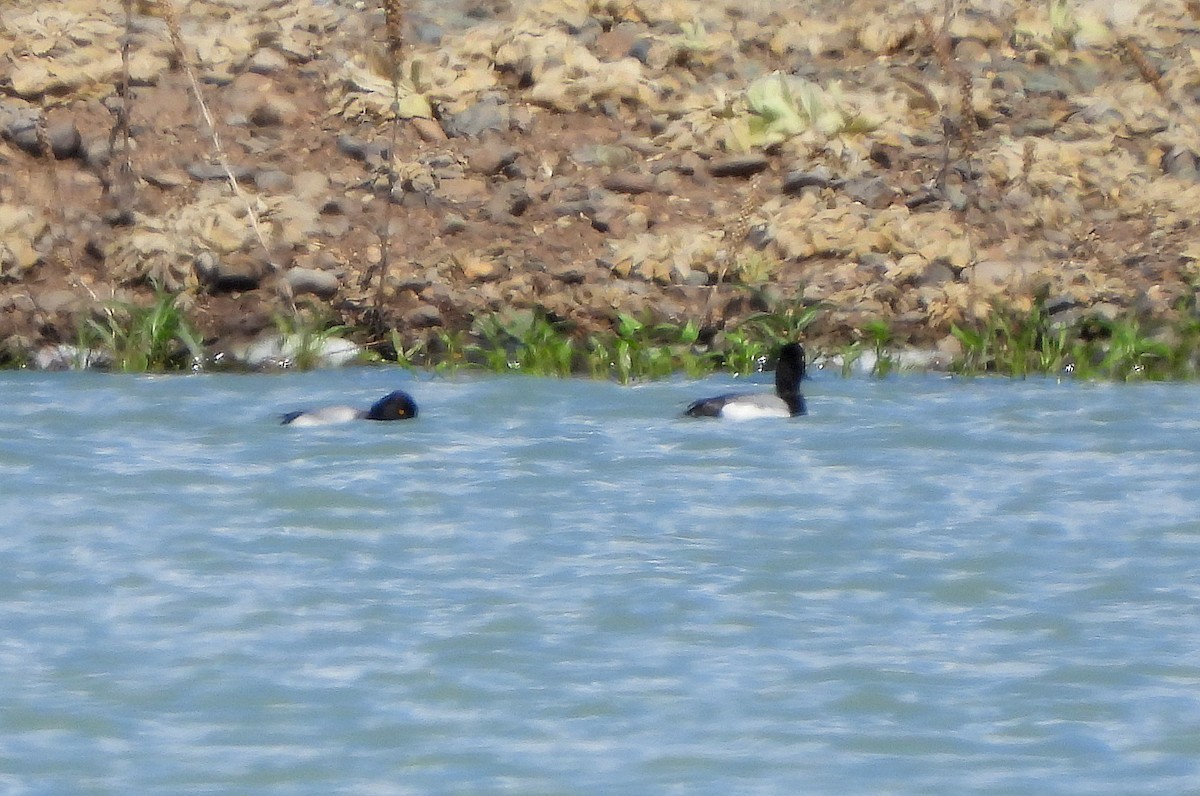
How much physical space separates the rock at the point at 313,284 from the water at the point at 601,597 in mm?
1777

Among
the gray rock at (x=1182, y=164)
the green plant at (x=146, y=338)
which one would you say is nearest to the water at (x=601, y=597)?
the green plant at (x=146, y=338)

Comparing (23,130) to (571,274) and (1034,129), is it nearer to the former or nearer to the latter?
(571,274)

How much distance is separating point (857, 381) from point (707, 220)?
2.15 meters

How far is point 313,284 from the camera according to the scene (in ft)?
43.3

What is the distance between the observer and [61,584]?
771 cm

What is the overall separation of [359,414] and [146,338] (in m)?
2.21

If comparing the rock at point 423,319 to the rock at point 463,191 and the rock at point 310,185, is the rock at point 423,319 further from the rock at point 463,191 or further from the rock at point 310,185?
the rock at point 310,185

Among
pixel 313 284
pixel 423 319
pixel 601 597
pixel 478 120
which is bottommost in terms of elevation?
pixel 601 597

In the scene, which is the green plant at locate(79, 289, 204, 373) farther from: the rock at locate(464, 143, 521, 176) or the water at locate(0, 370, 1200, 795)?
the rock at locate(464, 143, 521, 176)

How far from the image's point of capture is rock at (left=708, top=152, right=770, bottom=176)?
14.4 metres

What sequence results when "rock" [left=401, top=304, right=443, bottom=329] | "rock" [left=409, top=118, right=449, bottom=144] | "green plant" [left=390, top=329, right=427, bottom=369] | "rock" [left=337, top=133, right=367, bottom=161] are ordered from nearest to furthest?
"green plant" [left=390, top=329, right=427, bottom=369]
"rock" [left=401, top=304, right=443, bottom=329]
"rock" [left=337, top=133, right=367, bottom=161]
"rock" [left=409, top=118, right=449, bottom=144]

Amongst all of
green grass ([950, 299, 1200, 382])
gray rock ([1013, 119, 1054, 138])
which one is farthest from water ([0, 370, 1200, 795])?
gray rock ([1013, 119, 1054, 138])

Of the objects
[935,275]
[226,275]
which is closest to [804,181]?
[935,275]

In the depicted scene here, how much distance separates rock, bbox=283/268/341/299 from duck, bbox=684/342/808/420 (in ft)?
9.75
